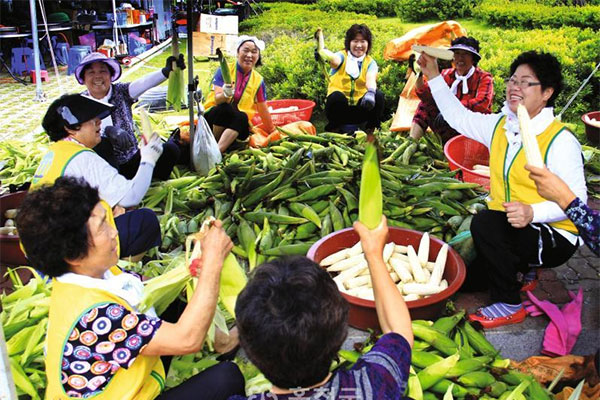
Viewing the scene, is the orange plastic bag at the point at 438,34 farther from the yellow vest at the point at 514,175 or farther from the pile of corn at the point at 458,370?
the pile of corn at the point at 458,370

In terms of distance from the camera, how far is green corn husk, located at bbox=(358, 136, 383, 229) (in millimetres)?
1713

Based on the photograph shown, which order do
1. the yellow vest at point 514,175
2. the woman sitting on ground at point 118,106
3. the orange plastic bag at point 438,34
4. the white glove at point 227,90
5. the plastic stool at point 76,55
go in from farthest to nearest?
the plastic stool at point 76,55 < the orange plastic bag at point 438,34 < the white glove at point 227,90 < the woman sitting on ground at point 118,106 < the yellow vest at point 514,175

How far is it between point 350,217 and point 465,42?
2.22 meters

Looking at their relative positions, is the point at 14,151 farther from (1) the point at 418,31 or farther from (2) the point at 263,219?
(1) the point at 418,31

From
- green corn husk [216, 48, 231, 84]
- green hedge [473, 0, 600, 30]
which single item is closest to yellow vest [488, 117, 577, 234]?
green corn husk [216, 48, 231, 84]

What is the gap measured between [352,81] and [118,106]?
2611 millimetres

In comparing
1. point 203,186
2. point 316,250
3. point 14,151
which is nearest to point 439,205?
point 316,250

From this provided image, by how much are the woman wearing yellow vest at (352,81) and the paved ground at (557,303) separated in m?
2.63

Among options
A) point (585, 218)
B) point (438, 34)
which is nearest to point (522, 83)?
point (585, 218)

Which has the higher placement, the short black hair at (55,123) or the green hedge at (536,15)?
the green hedge at (536,15)

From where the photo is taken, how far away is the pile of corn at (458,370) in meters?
2.20

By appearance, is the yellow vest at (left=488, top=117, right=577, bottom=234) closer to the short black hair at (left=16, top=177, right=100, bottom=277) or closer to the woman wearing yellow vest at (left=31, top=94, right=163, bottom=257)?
the woman wearing yellow vest at (left=31, top=94, right=163, bottom=257)

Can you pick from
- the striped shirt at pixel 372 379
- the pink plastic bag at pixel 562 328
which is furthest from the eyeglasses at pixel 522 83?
the striped shirt at pixel 372 379

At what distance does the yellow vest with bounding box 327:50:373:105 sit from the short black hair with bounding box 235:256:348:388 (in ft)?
15.2
